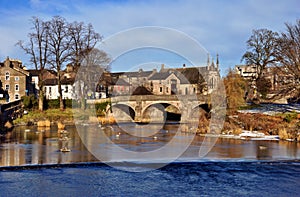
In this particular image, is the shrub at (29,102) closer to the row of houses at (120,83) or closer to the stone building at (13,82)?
the row of houses at (120,83)

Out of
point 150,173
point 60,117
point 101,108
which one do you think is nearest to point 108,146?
point 150,173

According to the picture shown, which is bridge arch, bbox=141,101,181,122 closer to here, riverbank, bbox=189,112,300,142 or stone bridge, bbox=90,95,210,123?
stone bridge, bbox=90,95,210,123

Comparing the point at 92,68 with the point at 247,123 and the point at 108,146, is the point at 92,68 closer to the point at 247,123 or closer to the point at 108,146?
the point at 247,123

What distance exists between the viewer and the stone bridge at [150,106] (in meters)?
49.1

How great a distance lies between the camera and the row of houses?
61594mm

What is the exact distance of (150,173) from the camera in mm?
17906

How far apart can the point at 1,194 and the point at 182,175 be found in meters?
7.54

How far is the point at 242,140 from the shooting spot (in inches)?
1218

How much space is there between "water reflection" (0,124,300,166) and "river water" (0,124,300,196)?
0.05 metres

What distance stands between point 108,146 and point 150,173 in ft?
32.1

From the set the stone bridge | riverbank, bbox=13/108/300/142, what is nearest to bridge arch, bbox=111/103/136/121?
the stone bridge

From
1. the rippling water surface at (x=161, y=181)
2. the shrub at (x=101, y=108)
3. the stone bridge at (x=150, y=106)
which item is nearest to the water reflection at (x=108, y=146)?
the rippling water surface at (x=161, y=181)

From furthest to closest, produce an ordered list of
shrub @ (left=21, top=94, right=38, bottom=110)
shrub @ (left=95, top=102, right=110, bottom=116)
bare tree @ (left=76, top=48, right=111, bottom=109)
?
shrub @ (left=95, top=102, right=110, bottom=116), shrub @ (left=21, top=94, right=38, bottom=110), bare tree @ (left=76, top=48, right=111, bottom=109)

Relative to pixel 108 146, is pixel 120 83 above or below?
above
